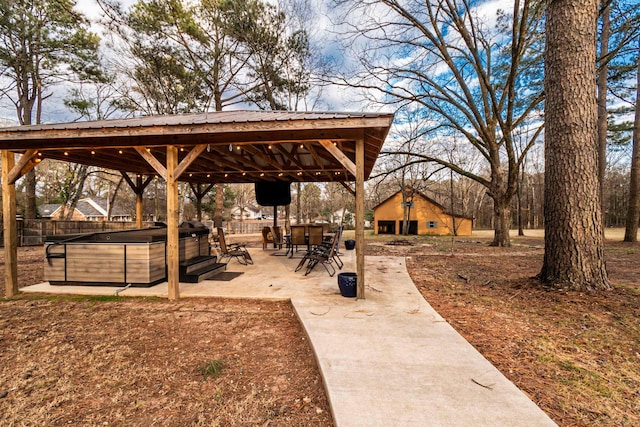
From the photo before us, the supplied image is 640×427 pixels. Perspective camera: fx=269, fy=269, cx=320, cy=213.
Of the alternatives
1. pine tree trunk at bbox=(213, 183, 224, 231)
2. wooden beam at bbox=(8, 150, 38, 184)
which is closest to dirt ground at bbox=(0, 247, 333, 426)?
wooden beam at bbox=(8, 150, 38, 184)

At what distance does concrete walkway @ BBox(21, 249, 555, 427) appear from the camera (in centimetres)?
168

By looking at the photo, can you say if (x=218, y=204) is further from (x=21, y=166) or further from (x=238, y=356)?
(x=238, y=356)

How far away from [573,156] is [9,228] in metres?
9.15

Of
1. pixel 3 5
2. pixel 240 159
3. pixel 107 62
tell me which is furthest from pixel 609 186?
pixel 3 5

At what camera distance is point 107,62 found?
1220cm

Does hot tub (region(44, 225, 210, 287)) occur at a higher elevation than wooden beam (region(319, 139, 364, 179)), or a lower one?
lower

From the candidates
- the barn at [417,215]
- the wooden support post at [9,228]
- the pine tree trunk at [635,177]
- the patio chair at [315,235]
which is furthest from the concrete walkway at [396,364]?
the barn at [417,215]

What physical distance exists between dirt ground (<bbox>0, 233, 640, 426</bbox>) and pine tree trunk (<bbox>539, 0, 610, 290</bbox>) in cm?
45

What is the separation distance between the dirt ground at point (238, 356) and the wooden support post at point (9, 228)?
33 cm

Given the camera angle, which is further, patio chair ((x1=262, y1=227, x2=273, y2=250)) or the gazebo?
patio chair ((x1=262, y1=227, x2=273, y2=250))

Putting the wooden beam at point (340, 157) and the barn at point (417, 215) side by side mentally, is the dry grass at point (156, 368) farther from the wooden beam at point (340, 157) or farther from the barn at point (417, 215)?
the barn at point (417, 215)

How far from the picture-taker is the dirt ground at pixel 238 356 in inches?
74.1

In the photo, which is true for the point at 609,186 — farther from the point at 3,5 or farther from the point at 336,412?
the point at 3,5

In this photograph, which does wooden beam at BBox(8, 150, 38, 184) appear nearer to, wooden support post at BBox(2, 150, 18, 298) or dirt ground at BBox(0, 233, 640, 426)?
wooden support post at BBox(2, 150, 18, 298)
